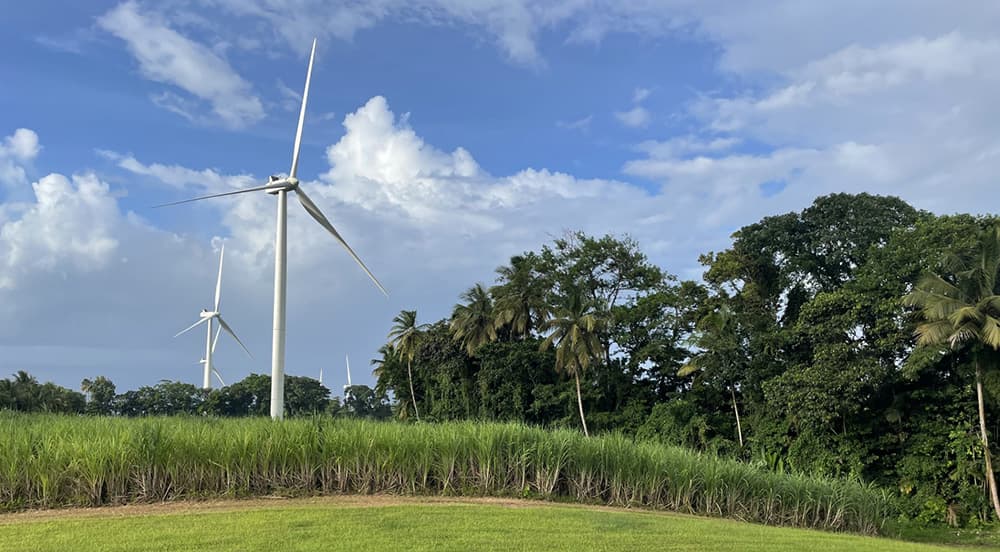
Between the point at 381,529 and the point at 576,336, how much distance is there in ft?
95.6

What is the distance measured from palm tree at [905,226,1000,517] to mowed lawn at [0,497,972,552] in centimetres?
1599

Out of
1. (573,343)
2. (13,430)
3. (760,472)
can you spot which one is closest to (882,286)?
(573,343)

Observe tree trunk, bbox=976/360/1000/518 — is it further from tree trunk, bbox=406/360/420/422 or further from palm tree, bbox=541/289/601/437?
tree trunk, bbox=406/360/420/422

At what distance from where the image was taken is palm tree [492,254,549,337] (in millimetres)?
46250

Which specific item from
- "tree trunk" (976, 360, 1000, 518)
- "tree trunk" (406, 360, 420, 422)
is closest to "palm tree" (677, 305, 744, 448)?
"tree trunk" (976, 360, 1000, 518)

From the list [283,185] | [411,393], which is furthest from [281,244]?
[411,393]

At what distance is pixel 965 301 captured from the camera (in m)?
27.2

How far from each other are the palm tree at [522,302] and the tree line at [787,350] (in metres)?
0.09

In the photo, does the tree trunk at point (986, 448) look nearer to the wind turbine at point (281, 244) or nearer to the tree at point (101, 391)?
the wind turbine at point (281, 244)

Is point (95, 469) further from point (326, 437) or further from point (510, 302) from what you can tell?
point (510, 302)

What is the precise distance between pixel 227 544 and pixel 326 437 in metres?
4.93

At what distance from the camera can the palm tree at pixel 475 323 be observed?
47500mm

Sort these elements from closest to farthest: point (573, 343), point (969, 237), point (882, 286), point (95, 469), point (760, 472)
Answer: point (95, 469), point (760, 472), point (969, 237), point (882, 286), point (573, 343)

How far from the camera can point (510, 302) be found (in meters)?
46.5
